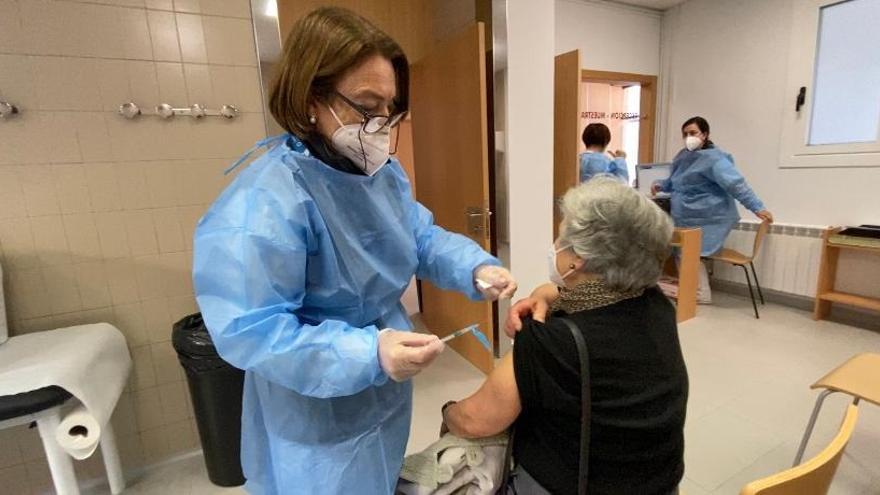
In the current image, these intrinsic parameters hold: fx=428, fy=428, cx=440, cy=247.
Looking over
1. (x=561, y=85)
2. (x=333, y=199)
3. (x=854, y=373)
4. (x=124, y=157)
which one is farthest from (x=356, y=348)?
(x=561, y=85)

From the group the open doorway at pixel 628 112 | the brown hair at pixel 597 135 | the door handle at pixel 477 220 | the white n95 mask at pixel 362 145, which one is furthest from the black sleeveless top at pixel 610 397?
the open doorway at pixel 628 112

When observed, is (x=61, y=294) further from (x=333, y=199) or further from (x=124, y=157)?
(x=333, y=199)

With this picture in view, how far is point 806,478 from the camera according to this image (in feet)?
2.70

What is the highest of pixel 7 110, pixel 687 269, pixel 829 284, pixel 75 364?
pixel 7 110

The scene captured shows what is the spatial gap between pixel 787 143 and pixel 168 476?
478 centimetres

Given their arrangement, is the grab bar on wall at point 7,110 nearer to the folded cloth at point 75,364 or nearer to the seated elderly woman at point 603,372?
the folded cloth at point 75,364

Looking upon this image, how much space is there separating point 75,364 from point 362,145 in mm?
1281

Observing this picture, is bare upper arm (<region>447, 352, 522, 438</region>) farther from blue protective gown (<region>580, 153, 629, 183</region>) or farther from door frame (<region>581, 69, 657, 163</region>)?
door frame (<region>581, 69, 657, 163</region>)

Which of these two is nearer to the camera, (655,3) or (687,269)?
Answer: (687,269)

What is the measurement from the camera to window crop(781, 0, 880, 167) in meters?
3.07

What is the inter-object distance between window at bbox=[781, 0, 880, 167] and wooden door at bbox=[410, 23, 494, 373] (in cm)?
291

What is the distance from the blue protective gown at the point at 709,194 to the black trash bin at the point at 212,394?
11.7 ft

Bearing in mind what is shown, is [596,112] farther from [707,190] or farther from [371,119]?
[371,119]

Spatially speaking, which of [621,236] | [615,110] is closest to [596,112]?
[615,110]
